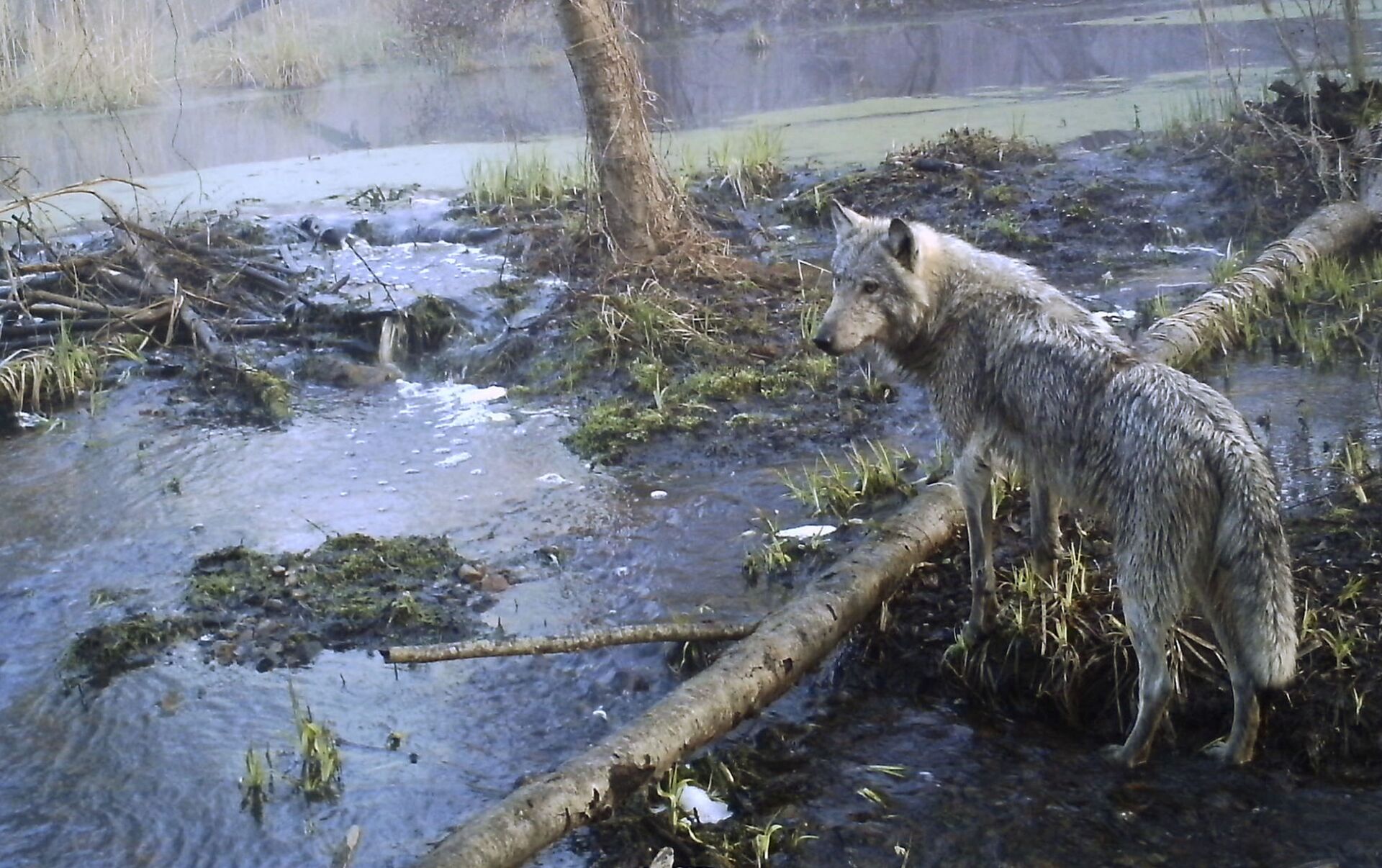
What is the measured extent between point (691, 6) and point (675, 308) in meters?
23.0

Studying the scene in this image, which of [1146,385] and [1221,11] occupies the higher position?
[1221,11]

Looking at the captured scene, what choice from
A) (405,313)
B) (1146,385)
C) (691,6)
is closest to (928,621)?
(1146,385)

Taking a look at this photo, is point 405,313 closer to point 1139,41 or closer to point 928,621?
point 928,621

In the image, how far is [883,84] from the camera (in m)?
23.0

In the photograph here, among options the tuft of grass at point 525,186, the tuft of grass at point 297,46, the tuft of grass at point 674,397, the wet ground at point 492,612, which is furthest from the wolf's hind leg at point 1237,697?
the tuft of grass at point 297,46

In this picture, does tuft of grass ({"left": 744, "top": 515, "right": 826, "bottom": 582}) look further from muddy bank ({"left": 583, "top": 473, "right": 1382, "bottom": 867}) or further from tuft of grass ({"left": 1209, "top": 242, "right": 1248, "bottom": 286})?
tuft of grass ({"left": 1209, "top": 242, "right": 1248, "bottom": 286})

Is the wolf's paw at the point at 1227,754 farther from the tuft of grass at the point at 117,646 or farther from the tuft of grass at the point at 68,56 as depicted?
the tuft of grass at the point at 68,56

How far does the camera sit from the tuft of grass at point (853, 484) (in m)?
6.89

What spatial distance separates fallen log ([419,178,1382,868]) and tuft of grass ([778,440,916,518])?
1.71 ft

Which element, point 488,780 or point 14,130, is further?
point 14,130

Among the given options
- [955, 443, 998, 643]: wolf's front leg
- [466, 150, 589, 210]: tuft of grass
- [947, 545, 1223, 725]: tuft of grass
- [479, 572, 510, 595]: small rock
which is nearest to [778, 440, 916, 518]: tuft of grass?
[955, 443, 998, 643]: wolf's front leg

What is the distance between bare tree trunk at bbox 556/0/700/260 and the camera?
1089 cm

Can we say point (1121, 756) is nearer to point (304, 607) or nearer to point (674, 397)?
point (304, 607)

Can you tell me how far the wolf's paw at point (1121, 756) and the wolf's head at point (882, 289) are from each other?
1944 millimetres
